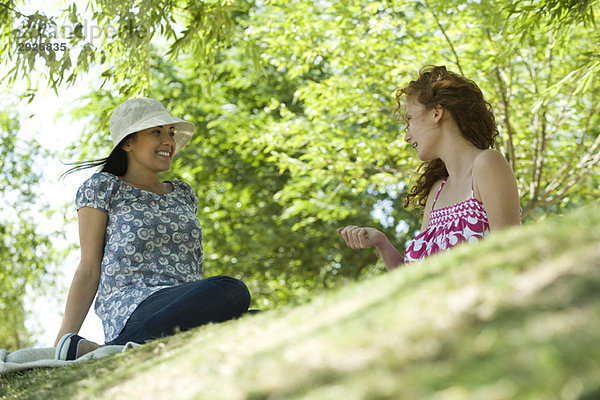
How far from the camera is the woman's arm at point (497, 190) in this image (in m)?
3.50

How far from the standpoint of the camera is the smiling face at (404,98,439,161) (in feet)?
13.3

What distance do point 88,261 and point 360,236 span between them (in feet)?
5.36

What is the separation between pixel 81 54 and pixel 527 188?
579 cm

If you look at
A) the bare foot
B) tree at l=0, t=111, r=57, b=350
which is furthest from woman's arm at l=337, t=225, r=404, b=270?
tree at l=0, t=111, r=57, b=350

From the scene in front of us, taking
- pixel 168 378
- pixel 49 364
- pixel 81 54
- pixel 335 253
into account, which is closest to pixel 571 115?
pixel 335 253

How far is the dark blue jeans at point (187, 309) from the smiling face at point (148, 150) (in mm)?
1047

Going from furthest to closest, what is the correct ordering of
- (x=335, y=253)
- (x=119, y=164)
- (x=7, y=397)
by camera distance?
(x=335, y=253) < (x=119, y=164) < (x=7, y=397)

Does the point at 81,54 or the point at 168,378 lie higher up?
the point at 81,54

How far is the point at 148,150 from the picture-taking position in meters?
4.59

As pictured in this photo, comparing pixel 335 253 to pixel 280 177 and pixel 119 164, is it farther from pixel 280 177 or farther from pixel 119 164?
pixel 119 164

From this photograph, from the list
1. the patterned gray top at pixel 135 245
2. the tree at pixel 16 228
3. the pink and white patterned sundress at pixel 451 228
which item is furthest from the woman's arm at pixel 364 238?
the tree at pixel 16 228

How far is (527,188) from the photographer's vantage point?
8867 millimetres

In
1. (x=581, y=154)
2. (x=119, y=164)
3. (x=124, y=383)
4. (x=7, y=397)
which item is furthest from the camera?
(x=581, y=154)

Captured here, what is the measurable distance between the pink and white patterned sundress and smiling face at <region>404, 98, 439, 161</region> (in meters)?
0.35
